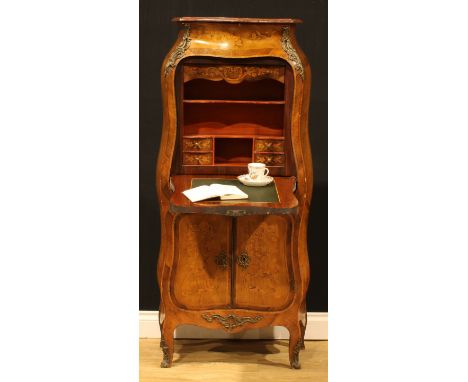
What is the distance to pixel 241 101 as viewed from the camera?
12.1 feet

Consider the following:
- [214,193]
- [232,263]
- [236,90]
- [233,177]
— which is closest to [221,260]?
[232,263]

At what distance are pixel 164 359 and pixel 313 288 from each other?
2.90ft

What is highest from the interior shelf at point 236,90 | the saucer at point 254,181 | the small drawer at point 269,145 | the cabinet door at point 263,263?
the interior shelf at point 236,90

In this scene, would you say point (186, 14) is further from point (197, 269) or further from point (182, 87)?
point (197, 269)

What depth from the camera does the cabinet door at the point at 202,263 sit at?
12.3 feet

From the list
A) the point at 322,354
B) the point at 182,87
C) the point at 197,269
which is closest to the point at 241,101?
the point at 182,87

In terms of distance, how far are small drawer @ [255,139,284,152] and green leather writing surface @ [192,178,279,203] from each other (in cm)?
20

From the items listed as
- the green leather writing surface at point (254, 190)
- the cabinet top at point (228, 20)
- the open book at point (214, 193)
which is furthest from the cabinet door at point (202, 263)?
the cabinet top at point (228, 20)

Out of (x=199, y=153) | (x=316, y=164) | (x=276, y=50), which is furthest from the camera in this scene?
(x=316, y=164)

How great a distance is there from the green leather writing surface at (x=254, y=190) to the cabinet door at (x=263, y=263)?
0.62ft

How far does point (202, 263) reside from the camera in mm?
3773

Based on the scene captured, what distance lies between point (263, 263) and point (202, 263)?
0.97 feet

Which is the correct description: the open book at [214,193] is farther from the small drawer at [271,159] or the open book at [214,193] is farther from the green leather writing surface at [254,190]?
the small drawer at [271,159]

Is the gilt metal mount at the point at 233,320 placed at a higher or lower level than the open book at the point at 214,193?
lower
